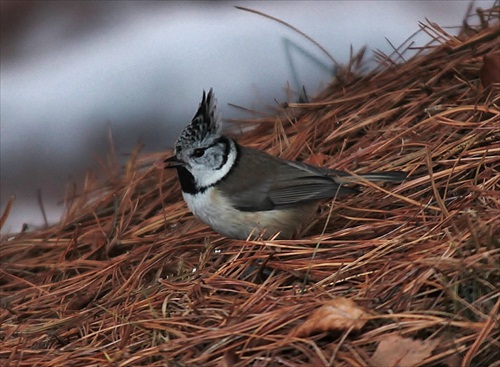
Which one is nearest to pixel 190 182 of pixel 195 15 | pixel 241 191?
pixel 241 191

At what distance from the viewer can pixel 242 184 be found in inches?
160

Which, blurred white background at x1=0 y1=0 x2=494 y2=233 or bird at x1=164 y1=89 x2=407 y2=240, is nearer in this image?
bird at x1=164 y1=89 x2=407 y2=240

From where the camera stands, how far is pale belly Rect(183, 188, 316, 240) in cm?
386

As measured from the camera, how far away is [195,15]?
19.2 ft

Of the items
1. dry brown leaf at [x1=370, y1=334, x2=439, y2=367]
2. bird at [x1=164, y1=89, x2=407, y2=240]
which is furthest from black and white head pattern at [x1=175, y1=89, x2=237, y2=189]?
dry brown leaf at [x1=370, y1=334, x2=439, y2=367]

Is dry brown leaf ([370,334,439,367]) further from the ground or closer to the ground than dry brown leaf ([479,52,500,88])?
closer to the ground

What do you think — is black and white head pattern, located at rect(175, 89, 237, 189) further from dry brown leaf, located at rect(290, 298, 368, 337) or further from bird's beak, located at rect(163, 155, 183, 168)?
dry brown leaf, located at rect(290, 298, 368, 337)

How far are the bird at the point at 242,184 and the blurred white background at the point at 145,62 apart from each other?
138 cm

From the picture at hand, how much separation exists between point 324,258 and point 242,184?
31.9 inches

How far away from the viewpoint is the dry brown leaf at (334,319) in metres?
2.72

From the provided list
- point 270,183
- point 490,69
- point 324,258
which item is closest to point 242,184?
point 270,183

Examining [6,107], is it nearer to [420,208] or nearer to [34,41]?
[34,41]

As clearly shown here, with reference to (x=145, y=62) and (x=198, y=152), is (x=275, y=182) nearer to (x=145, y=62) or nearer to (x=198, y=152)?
(x=198, y=152)

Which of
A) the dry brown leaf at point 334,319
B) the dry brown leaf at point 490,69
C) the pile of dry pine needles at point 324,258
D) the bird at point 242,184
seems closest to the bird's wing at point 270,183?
the bird at point 242,184
